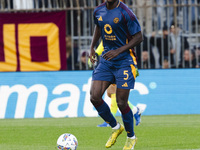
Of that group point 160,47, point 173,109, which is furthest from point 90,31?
point 173,109

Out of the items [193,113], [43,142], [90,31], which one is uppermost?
[90,31]

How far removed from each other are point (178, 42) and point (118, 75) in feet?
25.3

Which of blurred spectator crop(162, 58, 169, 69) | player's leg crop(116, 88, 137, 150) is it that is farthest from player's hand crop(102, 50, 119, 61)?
blurred spectator crop(162, 58, 169, 69)

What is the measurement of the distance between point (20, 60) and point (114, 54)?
7.94m

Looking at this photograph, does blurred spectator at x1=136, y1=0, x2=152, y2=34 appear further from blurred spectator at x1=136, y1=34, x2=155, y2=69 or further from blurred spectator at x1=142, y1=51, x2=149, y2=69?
blurred spectator at x1=142, y1=51, x2=149, y2=69

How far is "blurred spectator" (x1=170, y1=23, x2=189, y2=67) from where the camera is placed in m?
15.2

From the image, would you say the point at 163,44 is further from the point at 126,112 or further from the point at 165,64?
the point at 126,112

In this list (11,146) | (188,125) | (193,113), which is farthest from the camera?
(193,113)

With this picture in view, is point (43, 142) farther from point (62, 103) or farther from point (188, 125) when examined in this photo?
point (62, 103)

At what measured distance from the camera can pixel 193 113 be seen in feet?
45.1

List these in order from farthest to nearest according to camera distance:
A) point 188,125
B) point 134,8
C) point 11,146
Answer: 1. point 134,8
2. point 188,125
3. point 11,146

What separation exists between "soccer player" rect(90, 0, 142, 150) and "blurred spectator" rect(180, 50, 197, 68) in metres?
7.39

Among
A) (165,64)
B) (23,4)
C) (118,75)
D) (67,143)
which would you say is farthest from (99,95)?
(23,4)

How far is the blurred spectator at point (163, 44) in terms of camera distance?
15.2 meters
